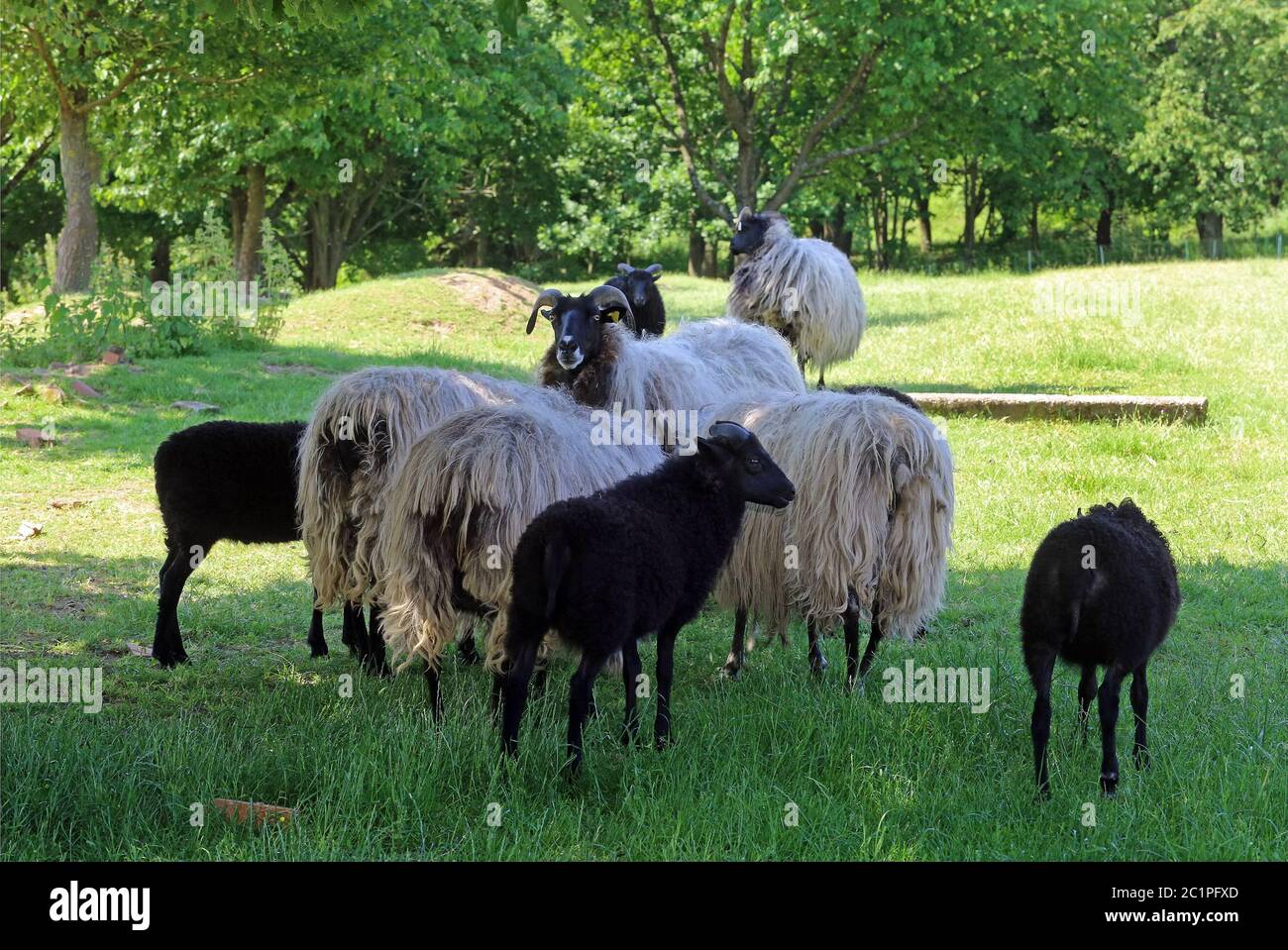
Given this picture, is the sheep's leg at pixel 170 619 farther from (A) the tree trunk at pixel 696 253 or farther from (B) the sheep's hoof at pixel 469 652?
(A) the tree trunk at pixel 696 253

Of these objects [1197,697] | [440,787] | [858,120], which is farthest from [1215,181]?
[440,787]

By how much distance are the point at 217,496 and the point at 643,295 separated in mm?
4312

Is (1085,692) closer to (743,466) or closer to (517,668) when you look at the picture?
(743,466)

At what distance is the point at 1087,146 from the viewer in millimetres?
39969

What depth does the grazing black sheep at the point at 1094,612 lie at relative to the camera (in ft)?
15.0

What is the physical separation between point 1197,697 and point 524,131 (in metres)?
32.3

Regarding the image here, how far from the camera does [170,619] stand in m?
6.60

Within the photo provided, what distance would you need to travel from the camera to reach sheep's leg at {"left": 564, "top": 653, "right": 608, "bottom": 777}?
475 cm

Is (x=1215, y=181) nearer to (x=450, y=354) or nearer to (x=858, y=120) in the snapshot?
(x=858, y=120)

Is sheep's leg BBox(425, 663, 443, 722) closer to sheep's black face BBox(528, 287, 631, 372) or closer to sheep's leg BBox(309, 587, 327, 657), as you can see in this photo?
sheep's leg BBox(309, 587, 327, 657)

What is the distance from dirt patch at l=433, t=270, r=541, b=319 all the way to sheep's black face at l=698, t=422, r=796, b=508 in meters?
14.6

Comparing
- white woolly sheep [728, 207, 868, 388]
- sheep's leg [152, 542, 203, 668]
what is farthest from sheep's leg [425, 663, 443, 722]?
white woolly sheep [728, 207, 868, 388]

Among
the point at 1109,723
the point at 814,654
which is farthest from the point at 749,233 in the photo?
the point at 1109,723

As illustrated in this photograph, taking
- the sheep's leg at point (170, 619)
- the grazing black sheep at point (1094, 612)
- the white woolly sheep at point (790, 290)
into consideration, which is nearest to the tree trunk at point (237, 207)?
the white woolly sheep at point (790, 290)
